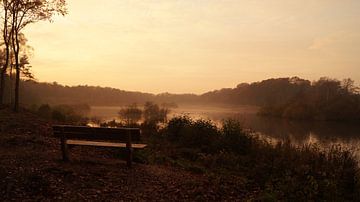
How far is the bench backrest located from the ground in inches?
25.3

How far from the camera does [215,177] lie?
8.71 m

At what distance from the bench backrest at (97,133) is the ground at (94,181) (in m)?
0.64

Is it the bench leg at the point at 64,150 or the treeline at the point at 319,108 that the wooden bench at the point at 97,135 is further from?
the treeline at the point at 319,108

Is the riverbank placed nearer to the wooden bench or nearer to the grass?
the grass

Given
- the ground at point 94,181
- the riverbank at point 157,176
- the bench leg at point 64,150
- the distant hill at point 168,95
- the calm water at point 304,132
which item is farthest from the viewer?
the distant hill at point 168,95

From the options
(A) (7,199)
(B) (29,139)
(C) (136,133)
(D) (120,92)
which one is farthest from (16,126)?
(D) (120,92)

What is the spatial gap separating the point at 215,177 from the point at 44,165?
4.10 meters

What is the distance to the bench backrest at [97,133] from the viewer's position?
8.09 metres

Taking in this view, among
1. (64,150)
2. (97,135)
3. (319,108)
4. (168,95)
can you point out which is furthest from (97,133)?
(168,95)

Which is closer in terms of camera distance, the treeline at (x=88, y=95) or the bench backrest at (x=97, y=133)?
the bench backrest at (x=97, y=133)

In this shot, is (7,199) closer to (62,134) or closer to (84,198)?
(84,198)

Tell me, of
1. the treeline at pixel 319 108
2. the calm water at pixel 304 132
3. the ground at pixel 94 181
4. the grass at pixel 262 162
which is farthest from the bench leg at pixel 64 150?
the treeline at pixel 319 108

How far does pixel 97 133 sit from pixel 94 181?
4.71 feet

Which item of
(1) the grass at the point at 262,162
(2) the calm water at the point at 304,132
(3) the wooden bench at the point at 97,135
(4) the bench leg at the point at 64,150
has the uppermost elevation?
(3) the wooden bench at the point at 97,135
